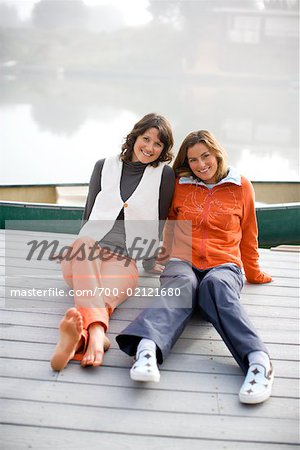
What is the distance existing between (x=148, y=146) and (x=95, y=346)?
2.96ft

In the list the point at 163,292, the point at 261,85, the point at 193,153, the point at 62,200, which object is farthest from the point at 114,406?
the point at 261,85

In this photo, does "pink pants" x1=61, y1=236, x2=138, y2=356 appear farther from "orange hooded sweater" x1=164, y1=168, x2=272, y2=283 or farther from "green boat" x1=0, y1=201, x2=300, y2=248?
"green boat" x1=0, y1=201, x2=300, y2=248

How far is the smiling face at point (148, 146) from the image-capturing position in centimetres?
228

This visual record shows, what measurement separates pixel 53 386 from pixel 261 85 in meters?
36.8

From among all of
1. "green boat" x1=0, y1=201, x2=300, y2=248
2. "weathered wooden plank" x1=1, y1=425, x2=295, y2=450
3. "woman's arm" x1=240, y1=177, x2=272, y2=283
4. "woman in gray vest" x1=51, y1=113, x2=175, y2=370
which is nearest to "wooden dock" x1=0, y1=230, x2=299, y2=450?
"weathered wooden plank" x1=1, y1=425, x2=295, y2=450

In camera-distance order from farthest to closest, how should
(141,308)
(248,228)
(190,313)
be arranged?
(248,228)
(141,308)
(190,313)

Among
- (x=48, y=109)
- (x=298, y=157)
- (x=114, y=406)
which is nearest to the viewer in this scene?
(x=114, y=406)

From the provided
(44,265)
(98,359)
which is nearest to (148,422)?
(98,359)

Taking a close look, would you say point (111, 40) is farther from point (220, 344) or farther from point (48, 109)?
point (220, 344)

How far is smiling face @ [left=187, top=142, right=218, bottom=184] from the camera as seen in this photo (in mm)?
2236

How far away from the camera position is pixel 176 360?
1811 millimetres

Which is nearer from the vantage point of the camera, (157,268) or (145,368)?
(145,368)

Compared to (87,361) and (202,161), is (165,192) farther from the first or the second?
(87,361)

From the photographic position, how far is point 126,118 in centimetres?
1986
